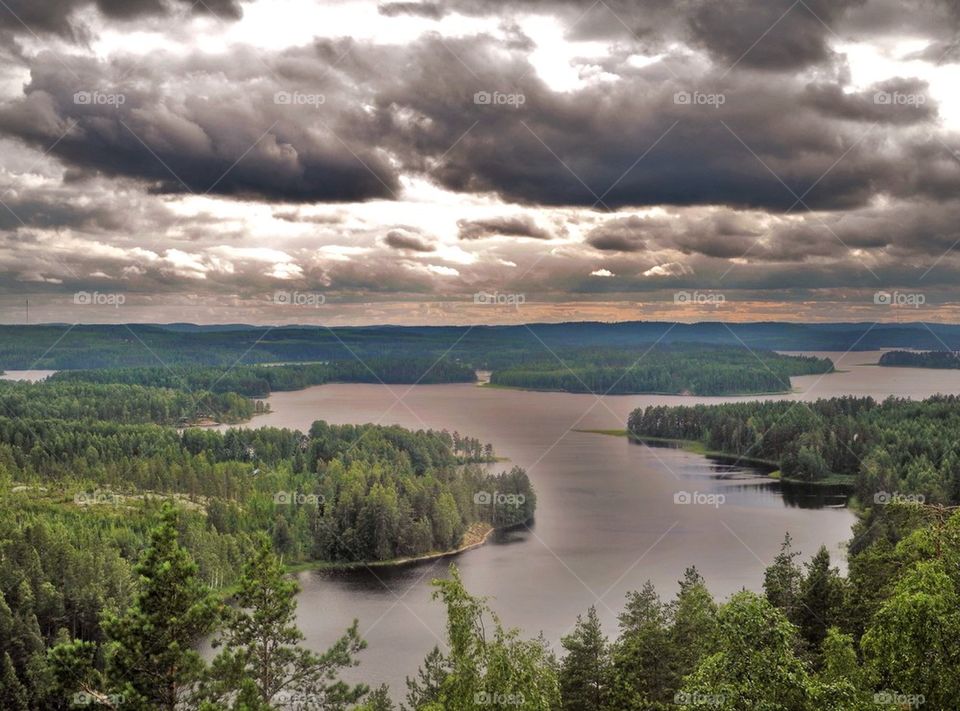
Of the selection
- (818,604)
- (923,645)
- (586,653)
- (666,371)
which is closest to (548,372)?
(666,371)

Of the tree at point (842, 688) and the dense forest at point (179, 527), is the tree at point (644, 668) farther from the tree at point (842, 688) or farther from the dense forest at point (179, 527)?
the tree at point (842, 688)

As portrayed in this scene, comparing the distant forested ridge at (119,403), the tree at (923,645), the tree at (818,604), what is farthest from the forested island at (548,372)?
the tree at (923,645)

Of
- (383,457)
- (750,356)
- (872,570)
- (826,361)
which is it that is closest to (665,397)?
(750,356)

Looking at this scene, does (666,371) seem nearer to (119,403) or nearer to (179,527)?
(119,403)

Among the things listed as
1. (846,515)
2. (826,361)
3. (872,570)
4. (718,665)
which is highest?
(826,361)

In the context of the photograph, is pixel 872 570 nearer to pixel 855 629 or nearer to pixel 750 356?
pixel 855 629

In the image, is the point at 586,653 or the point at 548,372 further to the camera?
the point at 548,372

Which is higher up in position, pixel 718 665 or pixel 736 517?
pixel 718 665
